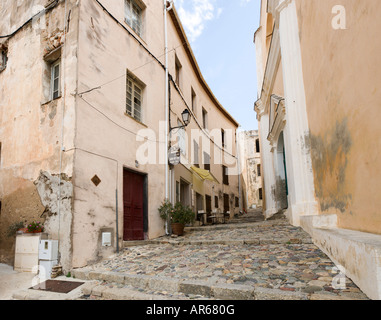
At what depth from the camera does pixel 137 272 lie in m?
4.36

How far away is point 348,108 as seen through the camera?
3318 millimetres

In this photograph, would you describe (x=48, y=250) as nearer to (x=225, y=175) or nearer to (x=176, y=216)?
(x=176, y=216)

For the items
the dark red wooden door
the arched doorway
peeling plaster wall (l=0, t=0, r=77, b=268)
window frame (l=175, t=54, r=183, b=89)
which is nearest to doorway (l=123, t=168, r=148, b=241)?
the dark red wooden door

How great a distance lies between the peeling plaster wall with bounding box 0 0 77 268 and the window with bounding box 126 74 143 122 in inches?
77.5

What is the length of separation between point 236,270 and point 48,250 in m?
3.40

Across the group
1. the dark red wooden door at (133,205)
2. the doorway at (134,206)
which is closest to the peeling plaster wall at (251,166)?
the doorway at (134,206)

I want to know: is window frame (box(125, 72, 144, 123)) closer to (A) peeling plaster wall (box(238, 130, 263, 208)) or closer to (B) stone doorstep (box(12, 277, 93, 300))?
(B) stone doorstep (box(12, 277, 93, 300))

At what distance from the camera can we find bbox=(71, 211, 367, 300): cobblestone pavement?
2.95 meters

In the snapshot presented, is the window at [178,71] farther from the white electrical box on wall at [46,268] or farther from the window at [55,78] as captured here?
the white electrical box on wall at [46,268]

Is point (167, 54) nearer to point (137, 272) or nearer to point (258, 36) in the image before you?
point (258, 36)

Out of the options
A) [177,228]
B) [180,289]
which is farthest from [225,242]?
[180,289]

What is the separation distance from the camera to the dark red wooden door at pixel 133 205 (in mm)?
6789

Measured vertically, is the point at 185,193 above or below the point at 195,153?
below
